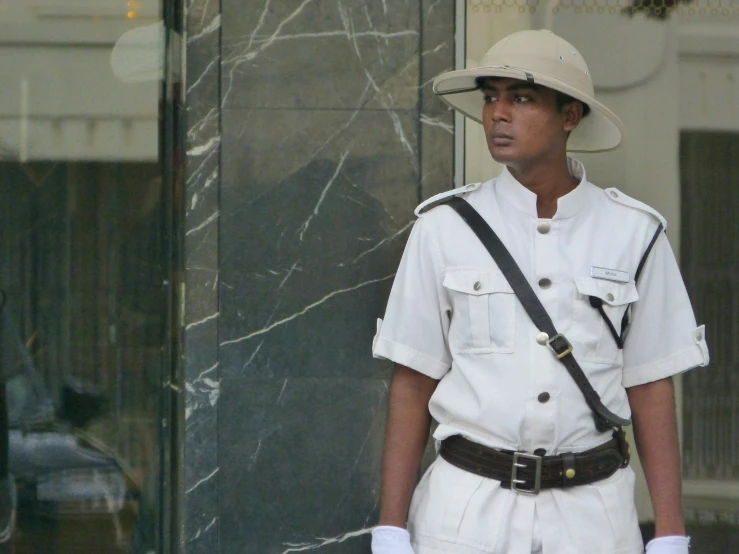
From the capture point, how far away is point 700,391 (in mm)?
5762

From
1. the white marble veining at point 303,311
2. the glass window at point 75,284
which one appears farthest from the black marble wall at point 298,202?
the glass window at point 75,284

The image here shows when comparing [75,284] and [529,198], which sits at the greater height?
[529,198]

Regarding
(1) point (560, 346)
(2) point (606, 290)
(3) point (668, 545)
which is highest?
(2) point (606, 290)

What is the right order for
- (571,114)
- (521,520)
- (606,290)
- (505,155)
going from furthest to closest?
(571,114) < (505,155) < (606,290) < (521,520)

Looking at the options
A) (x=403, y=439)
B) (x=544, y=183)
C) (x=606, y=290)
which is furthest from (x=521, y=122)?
(x=403, y=439)

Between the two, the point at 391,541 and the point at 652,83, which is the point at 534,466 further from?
the point at 652,83

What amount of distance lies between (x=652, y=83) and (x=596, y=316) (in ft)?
7.77

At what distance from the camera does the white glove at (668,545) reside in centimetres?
353

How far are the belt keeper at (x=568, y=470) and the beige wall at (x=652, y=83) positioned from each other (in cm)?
223

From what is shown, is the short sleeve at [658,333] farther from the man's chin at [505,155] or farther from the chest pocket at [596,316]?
the man's chin at [505,155]

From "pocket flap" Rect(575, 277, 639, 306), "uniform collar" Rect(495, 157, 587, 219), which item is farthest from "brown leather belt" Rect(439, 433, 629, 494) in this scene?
"uniform collar" Rect(495, 157, 587, 219)

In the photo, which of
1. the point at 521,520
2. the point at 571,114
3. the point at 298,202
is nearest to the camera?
the point at 521,520

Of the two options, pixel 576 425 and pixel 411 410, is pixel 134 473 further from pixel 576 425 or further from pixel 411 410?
pixel 576 425

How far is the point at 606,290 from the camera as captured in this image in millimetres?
3562
